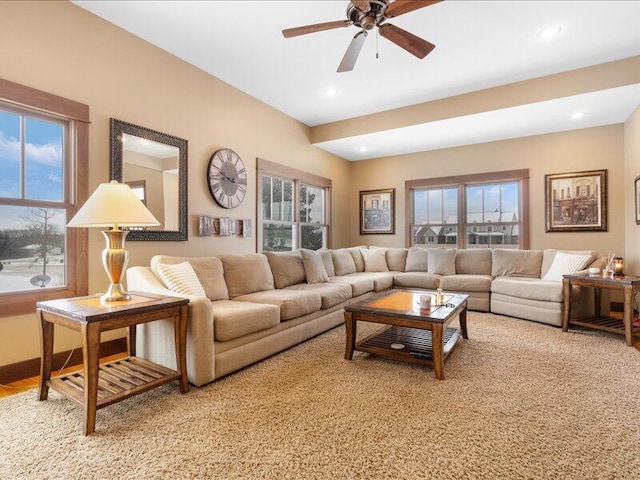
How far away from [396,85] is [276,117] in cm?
178

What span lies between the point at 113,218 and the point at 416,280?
4193 mm

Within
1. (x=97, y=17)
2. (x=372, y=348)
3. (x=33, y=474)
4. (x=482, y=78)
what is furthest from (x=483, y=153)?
(x=33, y=474)

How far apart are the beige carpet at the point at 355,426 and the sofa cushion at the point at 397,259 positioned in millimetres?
3087

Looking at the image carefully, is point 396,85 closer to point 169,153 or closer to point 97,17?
point 169,153

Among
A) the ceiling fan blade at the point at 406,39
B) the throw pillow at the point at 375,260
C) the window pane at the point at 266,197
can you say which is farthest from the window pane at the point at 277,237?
the ceiling fan blade at the point at 406,39

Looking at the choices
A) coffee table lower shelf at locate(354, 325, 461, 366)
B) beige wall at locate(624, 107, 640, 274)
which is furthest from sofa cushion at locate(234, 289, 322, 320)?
beige wall at locate(624, 107, 640, 274)

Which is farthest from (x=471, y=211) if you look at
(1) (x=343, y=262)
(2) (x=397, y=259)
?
(1) (x=343, y=262)

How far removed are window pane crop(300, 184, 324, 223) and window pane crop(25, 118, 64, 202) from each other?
346cm

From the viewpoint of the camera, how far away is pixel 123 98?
312 centimetres

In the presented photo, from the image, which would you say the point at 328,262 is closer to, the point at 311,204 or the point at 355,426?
the point at 311,204

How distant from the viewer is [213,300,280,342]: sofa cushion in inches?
96.1

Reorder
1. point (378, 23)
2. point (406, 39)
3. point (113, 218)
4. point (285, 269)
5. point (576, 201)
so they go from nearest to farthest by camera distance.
Answer: point (113, 218)
point (378, 23)
point (406, 39)
point (285, 269)
point (576, 201)

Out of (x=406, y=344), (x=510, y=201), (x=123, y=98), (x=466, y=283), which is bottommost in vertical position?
(x=406, y=344)

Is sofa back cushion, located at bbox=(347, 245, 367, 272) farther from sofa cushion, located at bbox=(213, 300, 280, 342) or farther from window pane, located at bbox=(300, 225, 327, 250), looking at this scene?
sofa cushion, located at bbox=(213, 300, 280, 342)
